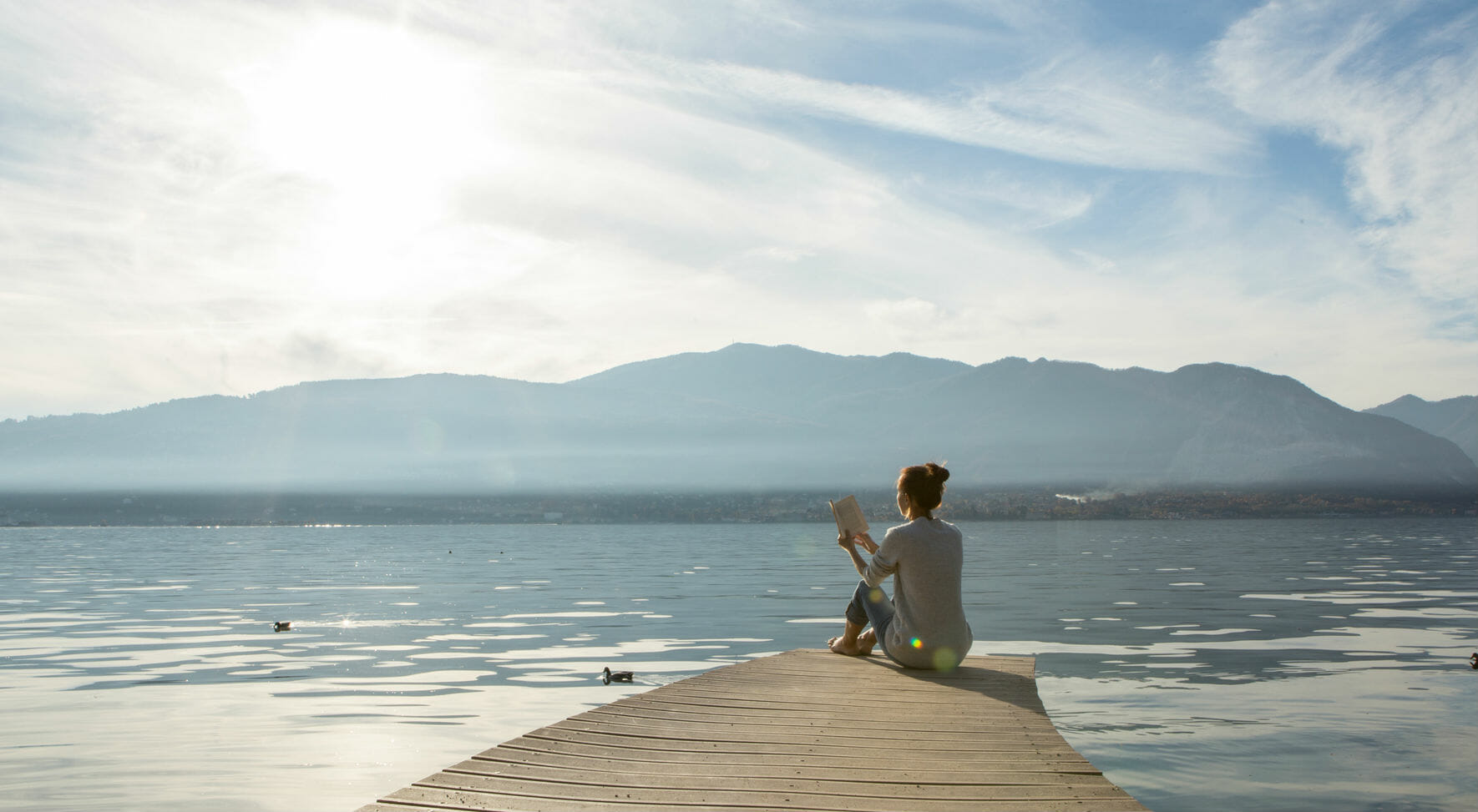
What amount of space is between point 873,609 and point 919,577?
1997 millimetres

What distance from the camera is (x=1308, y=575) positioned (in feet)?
154

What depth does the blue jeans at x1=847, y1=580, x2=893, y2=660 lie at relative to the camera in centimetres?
1320

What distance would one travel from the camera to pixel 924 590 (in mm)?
11797

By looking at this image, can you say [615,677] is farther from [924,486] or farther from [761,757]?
[761,757]

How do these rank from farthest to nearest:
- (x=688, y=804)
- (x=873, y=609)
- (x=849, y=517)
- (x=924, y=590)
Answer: (x=873, y=609), (x=849, y=517), (x=924, y=590), (x=688, y=804)

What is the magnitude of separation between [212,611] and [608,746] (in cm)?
3062

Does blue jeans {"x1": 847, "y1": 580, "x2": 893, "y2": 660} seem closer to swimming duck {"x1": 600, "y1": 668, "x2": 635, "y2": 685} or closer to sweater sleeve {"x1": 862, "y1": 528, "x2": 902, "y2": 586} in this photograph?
sweater sleeve {"x1": 862, "y1": 528, "x2": 902, "y2": 586}

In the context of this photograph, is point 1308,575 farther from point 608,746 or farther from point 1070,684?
point 608,746

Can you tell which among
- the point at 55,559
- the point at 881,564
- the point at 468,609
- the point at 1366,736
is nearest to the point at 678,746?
the point at 881,564

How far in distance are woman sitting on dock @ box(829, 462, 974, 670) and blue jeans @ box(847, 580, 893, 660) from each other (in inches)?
0.6

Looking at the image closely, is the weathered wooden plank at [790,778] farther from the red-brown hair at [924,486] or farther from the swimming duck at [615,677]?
the swimming duck at [615,677]

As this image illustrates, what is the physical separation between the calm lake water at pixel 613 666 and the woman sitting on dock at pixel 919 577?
284 centimetres

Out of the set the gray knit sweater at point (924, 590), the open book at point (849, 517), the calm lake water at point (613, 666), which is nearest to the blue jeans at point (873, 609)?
the gray knit sweater at point (924, 590)

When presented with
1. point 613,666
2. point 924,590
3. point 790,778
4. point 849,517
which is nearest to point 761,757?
point 790,778
